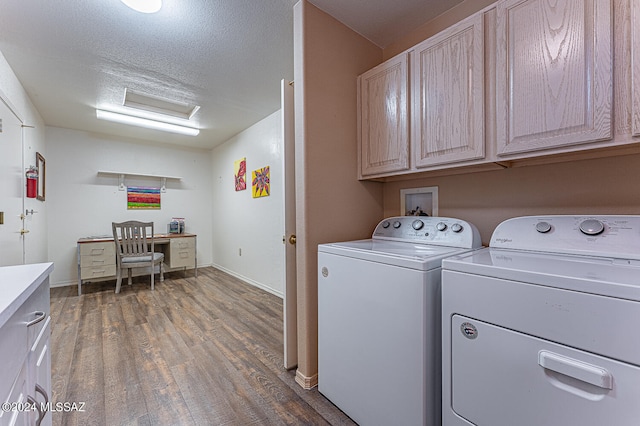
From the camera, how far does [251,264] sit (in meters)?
3.93

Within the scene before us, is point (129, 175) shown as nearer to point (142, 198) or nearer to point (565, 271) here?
point (142, 198)

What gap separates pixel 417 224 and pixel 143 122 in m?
3.69

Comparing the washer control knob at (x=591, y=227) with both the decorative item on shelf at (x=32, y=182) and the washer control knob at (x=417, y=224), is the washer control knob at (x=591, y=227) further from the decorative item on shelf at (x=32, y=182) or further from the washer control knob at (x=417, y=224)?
the decorative item on shelf at (x=32, y=182)

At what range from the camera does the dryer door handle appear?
69 centimetres

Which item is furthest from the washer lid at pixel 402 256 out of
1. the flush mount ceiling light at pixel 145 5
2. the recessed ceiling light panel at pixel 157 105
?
the recessed ceiling light panel at pixel 157 105

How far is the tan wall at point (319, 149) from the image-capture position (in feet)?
5.34

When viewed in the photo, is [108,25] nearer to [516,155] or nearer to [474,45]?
[474,45]

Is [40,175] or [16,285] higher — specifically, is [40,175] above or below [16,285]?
above

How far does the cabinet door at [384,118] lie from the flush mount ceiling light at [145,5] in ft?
4.34

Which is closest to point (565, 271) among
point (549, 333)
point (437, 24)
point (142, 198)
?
point (549, 333)

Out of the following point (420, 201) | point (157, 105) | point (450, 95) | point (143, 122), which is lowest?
point (420, 201)

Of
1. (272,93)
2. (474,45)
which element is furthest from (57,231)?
(474,45)

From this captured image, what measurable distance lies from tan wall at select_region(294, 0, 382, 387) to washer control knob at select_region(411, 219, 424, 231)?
1.27ft

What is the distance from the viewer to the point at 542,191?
53.6 inches
